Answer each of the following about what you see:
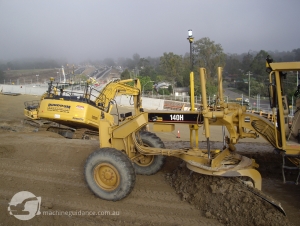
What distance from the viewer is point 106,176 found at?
6039mm

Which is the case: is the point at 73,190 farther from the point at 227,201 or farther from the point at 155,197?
the point at 227,201

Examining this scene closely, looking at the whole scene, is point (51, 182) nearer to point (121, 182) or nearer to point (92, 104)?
point (121, 182)

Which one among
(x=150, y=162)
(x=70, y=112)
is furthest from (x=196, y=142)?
(x=70, y=112)

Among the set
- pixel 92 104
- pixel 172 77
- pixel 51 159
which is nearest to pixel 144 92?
pixel 172 77

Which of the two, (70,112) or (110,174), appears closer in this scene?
(110,174)

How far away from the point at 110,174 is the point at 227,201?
2.22m

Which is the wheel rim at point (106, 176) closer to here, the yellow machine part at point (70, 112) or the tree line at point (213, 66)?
the yellow machine part at point (70, 112)

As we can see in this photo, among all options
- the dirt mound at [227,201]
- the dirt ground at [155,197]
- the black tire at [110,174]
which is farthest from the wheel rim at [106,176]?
the dirt mound at [227,201]

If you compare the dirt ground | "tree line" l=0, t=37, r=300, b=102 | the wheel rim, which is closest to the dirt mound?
the dirt ground

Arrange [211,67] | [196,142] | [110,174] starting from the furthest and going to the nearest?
[211,67]
[196,142]
[110,174]

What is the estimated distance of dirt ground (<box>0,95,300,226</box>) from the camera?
5.05 metres

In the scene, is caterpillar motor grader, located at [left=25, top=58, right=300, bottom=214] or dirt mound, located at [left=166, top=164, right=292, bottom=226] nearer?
dirt mound, located at [left=166, top=164, right=292, bottom=226]

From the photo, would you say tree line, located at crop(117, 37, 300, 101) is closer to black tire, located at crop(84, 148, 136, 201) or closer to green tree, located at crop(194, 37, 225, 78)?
green tree, located at crop(194, 37, 225, 78)

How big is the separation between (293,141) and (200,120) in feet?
5.34
